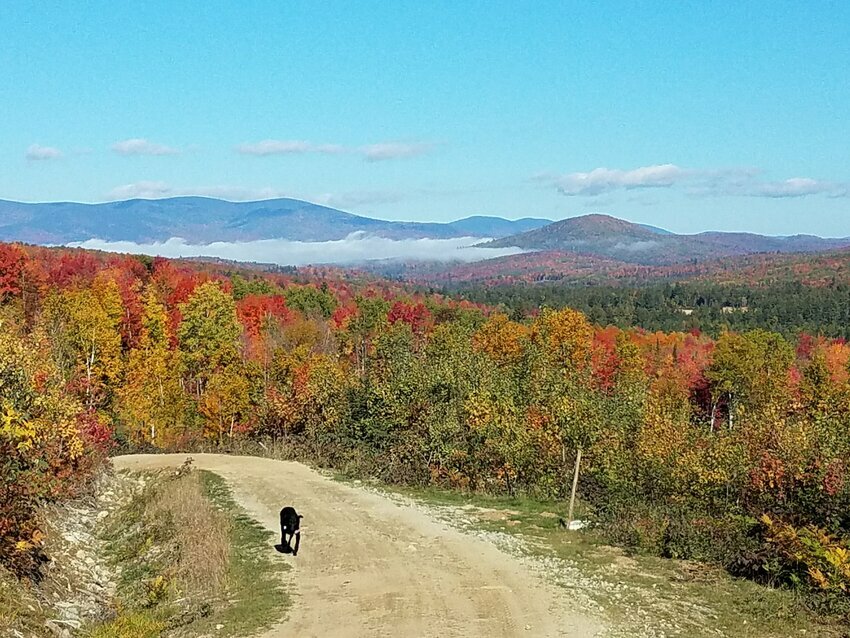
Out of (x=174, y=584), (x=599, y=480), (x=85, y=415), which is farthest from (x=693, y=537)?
(x=85, y=415)

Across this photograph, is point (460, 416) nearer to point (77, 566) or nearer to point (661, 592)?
point (77, 566)

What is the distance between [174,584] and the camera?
1945 cm

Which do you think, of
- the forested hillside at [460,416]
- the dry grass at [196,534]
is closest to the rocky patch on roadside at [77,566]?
the forested hillside at [460,416]

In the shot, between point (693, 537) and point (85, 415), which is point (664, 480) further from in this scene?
point (85, 415)

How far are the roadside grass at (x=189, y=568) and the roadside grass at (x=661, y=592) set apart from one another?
22.7 ft

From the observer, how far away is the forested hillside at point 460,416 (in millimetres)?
19906

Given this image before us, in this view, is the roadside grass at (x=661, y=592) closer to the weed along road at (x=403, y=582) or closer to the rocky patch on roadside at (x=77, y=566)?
the weed along road at (x=403, y=582)

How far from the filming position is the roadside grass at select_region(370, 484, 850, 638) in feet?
51.6

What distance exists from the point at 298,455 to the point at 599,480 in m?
21.5

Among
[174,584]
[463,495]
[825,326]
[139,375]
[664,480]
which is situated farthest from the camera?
[825,326]

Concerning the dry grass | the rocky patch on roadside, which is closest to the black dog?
the dry grass

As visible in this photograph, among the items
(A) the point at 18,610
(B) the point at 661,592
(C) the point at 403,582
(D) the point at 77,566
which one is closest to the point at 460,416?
(C) the point at 403,582

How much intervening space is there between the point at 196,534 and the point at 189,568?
2835 mm

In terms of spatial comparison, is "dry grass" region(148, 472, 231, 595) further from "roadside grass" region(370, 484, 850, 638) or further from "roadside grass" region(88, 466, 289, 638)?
"roadside grass" region(370, 484, 850, 638)
